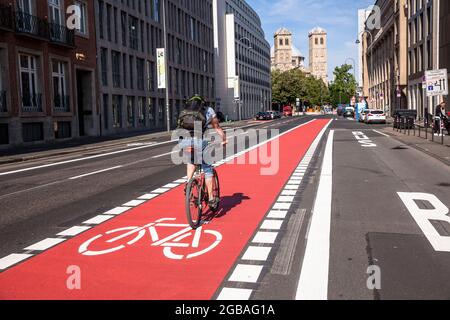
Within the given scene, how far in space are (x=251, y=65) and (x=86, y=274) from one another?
10663cm

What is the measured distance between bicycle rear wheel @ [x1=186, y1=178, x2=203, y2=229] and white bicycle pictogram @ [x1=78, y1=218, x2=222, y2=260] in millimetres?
138

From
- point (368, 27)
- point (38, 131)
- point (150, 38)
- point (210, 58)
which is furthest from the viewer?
point (368, 27)

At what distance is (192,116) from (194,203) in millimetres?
1211

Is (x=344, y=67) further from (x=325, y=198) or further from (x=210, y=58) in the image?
(x=325, y=198)

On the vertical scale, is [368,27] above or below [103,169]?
above

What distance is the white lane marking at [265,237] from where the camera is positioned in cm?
615

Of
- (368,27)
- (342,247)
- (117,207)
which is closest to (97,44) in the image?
(117,207)

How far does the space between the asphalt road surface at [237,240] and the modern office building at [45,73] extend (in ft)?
55.8

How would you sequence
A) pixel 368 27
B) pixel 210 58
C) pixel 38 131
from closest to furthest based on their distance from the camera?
pixel 38 131
pixel 210 58
pixel 368 27

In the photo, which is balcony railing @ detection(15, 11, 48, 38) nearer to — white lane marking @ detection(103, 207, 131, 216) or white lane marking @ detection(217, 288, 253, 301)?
white lane marking @ detection(103, 207, 131, 216)

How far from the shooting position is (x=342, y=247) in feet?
19.2

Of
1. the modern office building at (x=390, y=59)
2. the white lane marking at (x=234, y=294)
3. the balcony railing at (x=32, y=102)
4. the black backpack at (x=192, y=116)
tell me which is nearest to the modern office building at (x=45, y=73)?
the balcony railing at (x=32, y=102)

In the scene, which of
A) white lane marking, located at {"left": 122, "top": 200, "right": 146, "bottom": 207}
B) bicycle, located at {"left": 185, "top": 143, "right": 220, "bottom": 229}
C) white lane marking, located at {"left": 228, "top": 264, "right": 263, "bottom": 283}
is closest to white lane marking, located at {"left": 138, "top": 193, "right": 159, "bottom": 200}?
white lane marking, located at {"left": 122, "top": 200, "right": 146, "bottom": 207}

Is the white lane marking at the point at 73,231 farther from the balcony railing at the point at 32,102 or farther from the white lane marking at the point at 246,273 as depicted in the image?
the balcony railing at the point at 32,102
